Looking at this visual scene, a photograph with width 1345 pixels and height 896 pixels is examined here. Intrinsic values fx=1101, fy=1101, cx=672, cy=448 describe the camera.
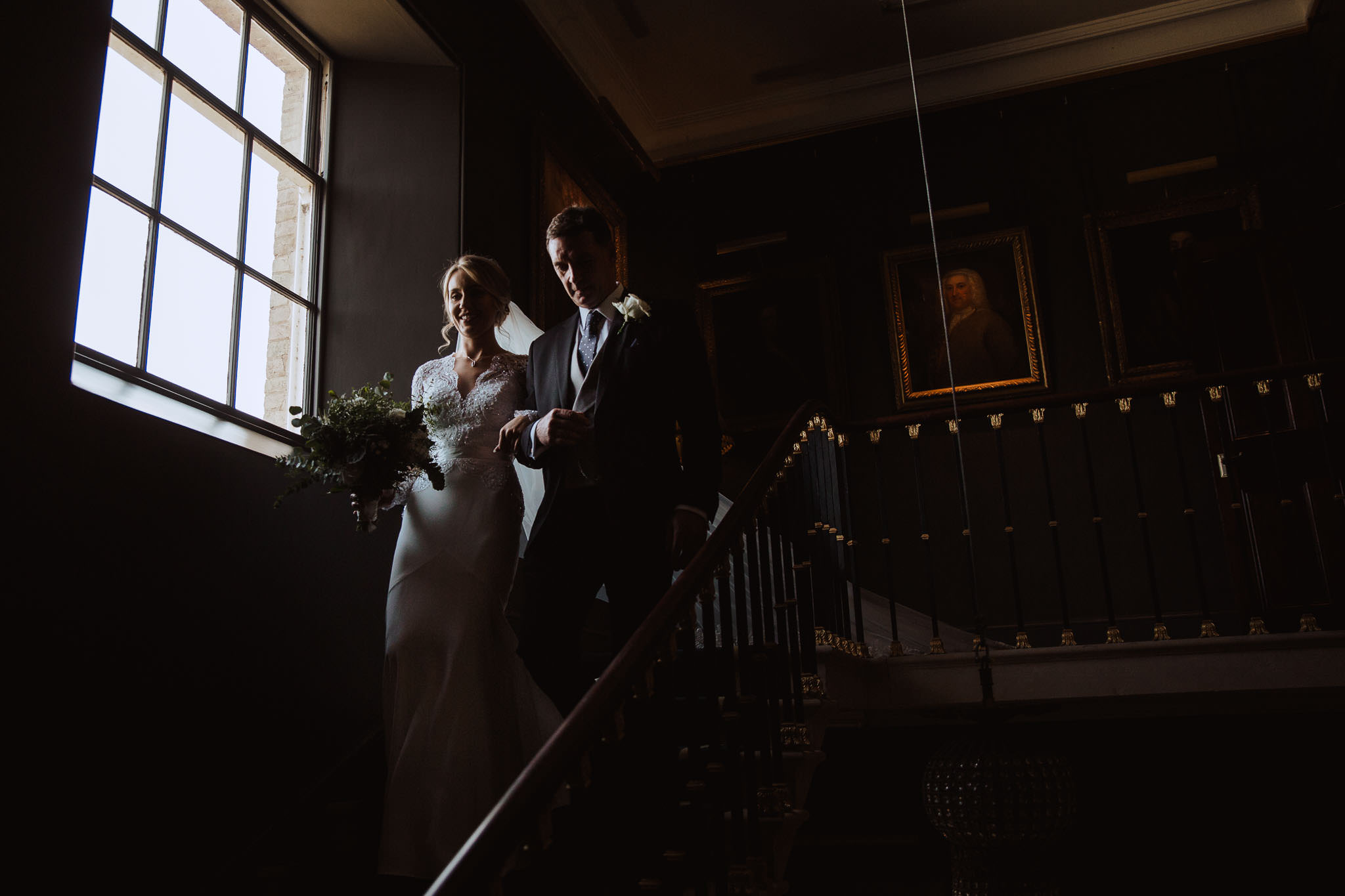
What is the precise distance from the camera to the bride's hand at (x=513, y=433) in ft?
9.67

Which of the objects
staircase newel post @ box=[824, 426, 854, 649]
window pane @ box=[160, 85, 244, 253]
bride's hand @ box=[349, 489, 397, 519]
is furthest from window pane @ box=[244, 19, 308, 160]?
staircase newel post @ box=[824, 426, 854, 649]

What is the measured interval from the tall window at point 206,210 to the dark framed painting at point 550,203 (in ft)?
3.75

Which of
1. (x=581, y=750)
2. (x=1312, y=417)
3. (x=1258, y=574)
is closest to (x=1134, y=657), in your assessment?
(x=1258, y=574)

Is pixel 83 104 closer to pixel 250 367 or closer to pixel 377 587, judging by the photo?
pixel 250 367

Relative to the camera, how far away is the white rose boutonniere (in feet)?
9.46

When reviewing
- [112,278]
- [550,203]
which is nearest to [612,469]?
[112,278]

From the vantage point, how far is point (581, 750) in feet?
6.41

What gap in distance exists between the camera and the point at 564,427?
274 centimetres

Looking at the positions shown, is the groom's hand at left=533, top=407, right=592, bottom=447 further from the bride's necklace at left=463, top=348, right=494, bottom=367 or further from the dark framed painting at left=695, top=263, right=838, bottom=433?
the dark framed painting at left=695, top=263, right=838, bottom=433

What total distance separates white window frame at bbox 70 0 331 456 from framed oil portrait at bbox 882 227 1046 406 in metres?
3.73

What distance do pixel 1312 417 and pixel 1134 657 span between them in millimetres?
2570

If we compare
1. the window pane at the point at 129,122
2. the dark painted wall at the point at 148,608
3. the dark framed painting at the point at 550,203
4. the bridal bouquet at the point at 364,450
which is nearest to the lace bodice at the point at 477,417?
the bridal bouquet at the point at 364,450

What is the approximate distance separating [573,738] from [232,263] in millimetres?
2945

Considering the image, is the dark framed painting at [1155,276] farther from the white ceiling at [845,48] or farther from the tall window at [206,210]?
the tall window at [206,210]
